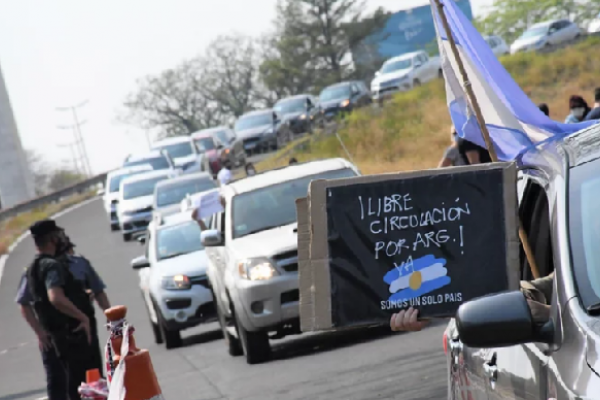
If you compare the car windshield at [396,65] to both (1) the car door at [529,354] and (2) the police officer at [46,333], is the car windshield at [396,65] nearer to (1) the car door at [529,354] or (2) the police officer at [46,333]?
(2) the police officer at [46,333]

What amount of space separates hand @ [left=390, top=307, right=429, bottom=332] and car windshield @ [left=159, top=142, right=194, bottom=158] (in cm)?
4266

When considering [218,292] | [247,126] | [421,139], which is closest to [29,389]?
→ [218,292]

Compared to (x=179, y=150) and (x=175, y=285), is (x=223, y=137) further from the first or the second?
(x=175, y=285)

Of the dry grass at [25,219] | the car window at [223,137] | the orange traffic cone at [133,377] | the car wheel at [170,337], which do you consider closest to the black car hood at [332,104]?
the car window at [223,137]

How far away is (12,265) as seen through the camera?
39094 millimetres

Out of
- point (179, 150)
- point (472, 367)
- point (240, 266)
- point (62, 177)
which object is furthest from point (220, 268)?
point (62, 177)

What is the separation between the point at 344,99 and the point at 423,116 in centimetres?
686

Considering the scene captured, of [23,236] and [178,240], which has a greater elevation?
[178,240]

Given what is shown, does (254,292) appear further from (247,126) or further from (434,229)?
(247,126)

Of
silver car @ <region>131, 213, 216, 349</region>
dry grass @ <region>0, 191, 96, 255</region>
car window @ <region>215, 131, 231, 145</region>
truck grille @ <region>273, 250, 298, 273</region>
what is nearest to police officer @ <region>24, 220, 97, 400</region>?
truck grille @ <region>273, 250, 298, 273</region>

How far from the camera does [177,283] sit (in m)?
17.8

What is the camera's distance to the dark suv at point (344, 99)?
57812mm

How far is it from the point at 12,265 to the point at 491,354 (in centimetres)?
3514

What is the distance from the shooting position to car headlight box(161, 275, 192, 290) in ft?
58.3
